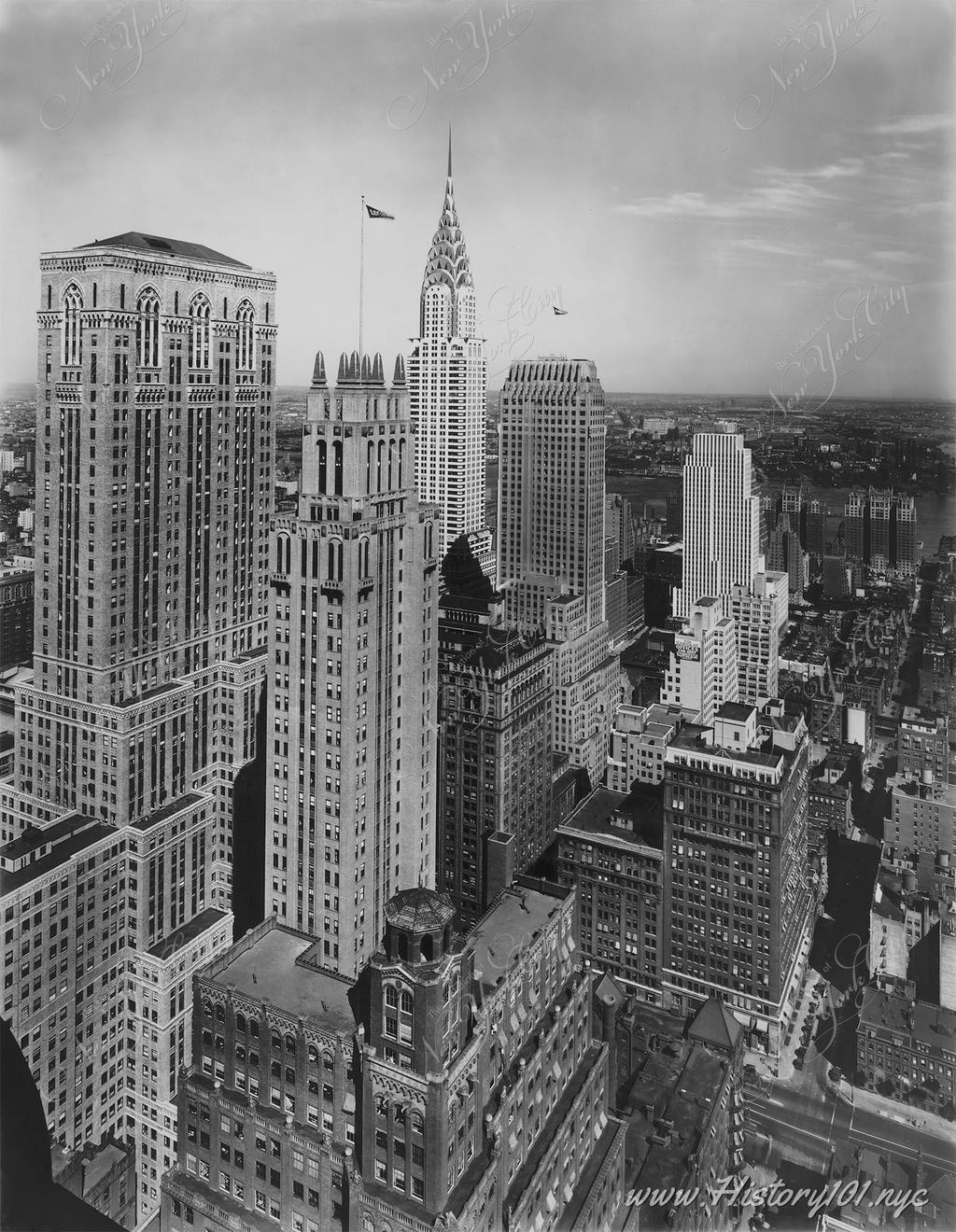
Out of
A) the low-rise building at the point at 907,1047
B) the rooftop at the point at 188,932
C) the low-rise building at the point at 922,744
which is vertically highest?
the low-rise building at the point at 922,744

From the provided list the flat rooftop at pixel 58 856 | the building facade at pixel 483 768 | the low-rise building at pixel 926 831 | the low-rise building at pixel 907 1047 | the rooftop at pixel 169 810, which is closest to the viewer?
the low-rise building at pixel 907 1047

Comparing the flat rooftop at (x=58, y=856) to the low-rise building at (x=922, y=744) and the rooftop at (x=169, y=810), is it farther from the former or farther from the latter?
the low-rise building at (x=922, y=744)

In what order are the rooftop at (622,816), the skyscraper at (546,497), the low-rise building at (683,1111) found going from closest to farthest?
the low-rise building at (683,1111), the rooftop at (622,816), the skyscraper at (546,497)

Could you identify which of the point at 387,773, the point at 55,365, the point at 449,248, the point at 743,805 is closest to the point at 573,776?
the point at 743,805

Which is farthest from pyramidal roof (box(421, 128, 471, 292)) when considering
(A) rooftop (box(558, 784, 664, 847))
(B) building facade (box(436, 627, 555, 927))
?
(A) rooftop (box(558, 784, 664, 847))

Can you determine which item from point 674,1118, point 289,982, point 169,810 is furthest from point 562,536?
point 289,982

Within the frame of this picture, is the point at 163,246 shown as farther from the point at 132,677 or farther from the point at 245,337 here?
the point at 132,677

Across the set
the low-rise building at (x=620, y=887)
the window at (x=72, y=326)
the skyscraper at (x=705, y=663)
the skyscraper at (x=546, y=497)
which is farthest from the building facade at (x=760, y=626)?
the window at (x=72, y=326)
